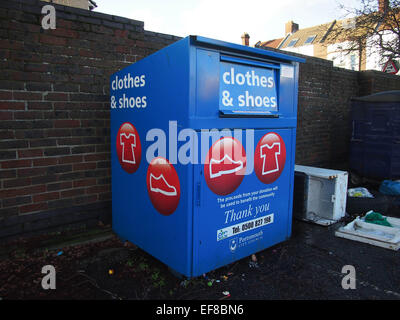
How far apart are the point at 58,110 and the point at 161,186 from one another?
160cm

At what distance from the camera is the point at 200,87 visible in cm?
226

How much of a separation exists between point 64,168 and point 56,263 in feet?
3.39

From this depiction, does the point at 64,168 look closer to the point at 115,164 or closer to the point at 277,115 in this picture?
the point at 115,164

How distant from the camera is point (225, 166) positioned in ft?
8.23

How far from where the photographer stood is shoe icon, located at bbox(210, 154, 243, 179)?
7.93 feet

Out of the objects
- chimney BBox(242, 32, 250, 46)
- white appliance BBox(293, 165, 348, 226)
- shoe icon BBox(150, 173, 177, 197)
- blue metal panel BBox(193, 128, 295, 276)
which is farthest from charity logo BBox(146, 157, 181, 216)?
chimney BBox(242, 32, 250, 46)

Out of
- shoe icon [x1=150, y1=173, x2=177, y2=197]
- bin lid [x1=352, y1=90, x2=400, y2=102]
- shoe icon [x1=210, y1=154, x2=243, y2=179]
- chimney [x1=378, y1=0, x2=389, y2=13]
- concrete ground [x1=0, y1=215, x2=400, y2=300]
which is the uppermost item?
chimney [x1=378, y1=0, x2=389, y2=13]

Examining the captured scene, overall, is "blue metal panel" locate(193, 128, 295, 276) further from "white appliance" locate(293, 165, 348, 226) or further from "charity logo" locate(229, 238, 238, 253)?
"white appliance" locate(293, 165, 348, 226)

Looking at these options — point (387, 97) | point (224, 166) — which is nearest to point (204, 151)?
point (224, 166)

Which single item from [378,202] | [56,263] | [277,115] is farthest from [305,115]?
[56,263]

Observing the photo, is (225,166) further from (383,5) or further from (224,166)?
(383,5)

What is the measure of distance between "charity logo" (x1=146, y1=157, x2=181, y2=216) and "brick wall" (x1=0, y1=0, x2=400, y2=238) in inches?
47.8

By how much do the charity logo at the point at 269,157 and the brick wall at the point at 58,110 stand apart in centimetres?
188

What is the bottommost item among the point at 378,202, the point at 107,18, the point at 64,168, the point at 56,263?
the point at 56,263
